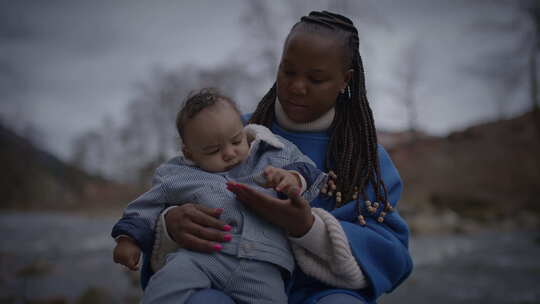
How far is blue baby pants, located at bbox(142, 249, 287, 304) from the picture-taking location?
1.60 m

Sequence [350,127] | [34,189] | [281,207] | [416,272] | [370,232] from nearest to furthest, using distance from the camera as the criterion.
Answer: [281,207] < [370,232] < [350,127] < [416,272] < [34,189]

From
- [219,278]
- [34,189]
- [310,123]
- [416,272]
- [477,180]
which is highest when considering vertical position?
[310,123]

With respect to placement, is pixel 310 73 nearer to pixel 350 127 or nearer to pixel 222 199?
pixel 350 127

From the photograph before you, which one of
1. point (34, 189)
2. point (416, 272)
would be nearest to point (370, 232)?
point (416, 272)

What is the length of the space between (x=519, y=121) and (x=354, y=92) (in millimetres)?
20029

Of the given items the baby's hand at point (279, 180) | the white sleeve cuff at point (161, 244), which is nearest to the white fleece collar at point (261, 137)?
the baby's hand at point (279, 180)

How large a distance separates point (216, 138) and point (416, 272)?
615 cm

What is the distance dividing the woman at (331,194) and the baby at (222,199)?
0.06 meters

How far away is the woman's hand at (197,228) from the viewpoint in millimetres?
A: 1698

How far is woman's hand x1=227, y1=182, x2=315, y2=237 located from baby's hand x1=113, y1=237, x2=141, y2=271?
48 centimetres

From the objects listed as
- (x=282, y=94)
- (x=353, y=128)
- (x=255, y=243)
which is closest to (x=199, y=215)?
(x=255, y=243)

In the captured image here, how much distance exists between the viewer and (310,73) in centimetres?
194

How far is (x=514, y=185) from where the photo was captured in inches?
545

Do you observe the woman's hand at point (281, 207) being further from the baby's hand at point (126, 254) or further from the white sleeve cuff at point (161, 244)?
the baby's hand at point (126, 254)
